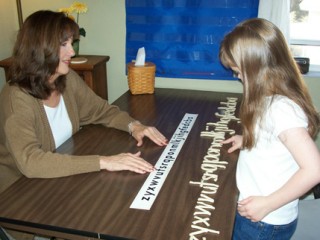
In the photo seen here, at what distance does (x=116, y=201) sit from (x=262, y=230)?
47 cm

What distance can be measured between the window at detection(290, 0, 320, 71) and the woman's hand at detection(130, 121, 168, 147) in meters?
1.34

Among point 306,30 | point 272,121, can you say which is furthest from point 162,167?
point 306,30

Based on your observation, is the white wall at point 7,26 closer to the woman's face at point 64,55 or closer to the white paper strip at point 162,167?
the woman's face at point 64,55

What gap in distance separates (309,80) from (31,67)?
1.64 meters

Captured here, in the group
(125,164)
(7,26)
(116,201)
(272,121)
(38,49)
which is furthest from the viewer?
(7,26)

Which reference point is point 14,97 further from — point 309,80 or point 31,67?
point 309,80

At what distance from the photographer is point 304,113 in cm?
100

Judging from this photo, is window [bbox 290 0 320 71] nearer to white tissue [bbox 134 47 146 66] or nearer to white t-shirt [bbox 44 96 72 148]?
white tissue [bbox 134 47 146 66]

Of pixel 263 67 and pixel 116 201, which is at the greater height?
pixel 263 67

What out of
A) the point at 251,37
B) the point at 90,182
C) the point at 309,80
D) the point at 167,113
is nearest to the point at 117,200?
the point at 90,182

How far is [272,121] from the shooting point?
1.00 m

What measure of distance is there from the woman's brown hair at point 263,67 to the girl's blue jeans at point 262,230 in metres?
0.33

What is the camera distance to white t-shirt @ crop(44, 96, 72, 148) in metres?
1.57

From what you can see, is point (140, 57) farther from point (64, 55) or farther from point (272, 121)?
point (272, 121)
